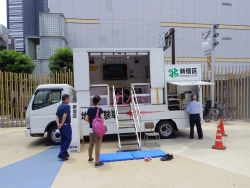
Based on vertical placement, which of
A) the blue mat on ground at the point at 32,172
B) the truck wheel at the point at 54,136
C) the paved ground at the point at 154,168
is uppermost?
Result: the truck wheel at the point at 54,136

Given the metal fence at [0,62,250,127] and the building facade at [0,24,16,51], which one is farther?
the building facade at [0,24,16,51]

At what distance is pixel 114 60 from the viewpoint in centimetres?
976

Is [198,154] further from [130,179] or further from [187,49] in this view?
[187,49]

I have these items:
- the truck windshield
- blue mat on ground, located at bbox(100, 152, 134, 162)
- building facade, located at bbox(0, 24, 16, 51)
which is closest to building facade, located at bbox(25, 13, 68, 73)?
the truck windshield

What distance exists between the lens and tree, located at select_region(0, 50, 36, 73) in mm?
15906

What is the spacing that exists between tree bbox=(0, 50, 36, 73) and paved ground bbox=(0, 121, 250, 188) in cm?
1005

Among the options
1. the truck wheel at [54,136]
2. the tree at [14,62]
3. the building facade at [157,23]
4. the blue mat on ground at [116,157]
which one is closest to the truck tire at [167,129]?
the blue mat on ground at [116,157]

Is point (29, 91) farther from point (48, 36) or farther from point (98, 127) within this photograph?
point (48, 36)

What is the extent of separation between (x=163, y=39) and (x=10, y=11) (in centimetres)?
5293

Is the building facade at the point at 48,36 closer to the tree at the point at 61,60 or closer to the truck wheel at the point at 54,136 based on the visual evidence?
the tree at the point at 61,60

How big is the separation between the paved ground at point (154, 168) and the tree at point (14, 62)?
33.0ft

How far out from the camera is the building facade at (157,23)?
23.7m

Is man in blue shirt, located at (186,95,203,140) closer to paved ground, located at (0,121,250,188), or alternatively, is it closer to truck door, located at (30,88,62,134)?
paved ground, located at (0,121,250,188)

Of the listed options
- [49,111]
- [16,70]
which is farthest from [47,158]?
[16,70]
